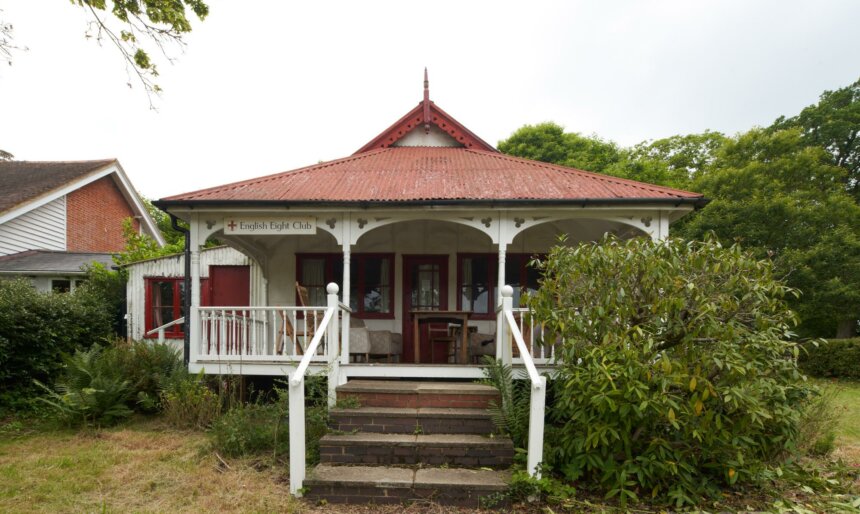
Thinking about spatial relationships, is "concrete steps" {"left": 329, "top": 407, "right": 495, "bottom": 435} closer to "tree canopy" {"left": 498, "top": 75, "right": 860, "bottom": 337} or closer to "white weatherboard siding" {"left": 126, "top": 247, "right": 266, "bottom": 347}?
"tree canopy" {"left": 498, "top": 75, "right": 860, "bottom": 337}

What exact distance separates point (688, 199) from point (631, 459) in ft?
12.9

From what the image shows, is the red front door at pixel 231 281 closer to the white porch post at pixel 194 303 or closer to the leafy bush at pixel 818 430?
the white porch post at pixel 194 303

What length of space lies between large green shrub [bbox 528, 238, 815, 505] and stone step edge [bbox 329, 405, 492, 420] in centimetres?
89

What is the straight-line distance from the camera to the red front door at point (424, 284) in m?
9.74

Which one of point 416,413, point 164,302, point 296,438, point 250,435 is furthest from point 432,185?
point 164,302

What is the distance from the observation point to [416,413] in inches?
228

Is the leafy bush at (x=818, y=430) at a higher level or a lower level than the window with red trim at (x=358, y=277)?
lower

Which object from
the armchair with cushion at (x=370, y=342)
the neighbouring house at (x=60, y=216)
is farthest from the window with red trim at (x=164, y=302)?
the armchair with cushion at (x=370, y=342)

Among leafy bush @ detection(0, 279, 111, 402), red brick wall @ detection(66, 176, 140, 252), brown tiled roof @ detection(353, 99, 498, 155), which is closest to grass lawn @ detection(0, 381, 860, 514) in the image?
leafy bush @ detection(0, 279, 111, 402)

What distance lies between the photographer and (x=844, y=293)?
45.1 feet

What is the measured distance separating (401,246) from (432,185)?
1.93 metres

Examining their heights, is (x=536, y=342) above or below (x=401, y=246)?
below

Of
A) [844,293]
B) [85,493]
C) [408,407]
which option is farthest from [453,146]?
[844,293]

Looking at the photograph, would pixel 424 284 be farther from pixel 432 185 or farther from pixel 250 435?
pixel 250 435
